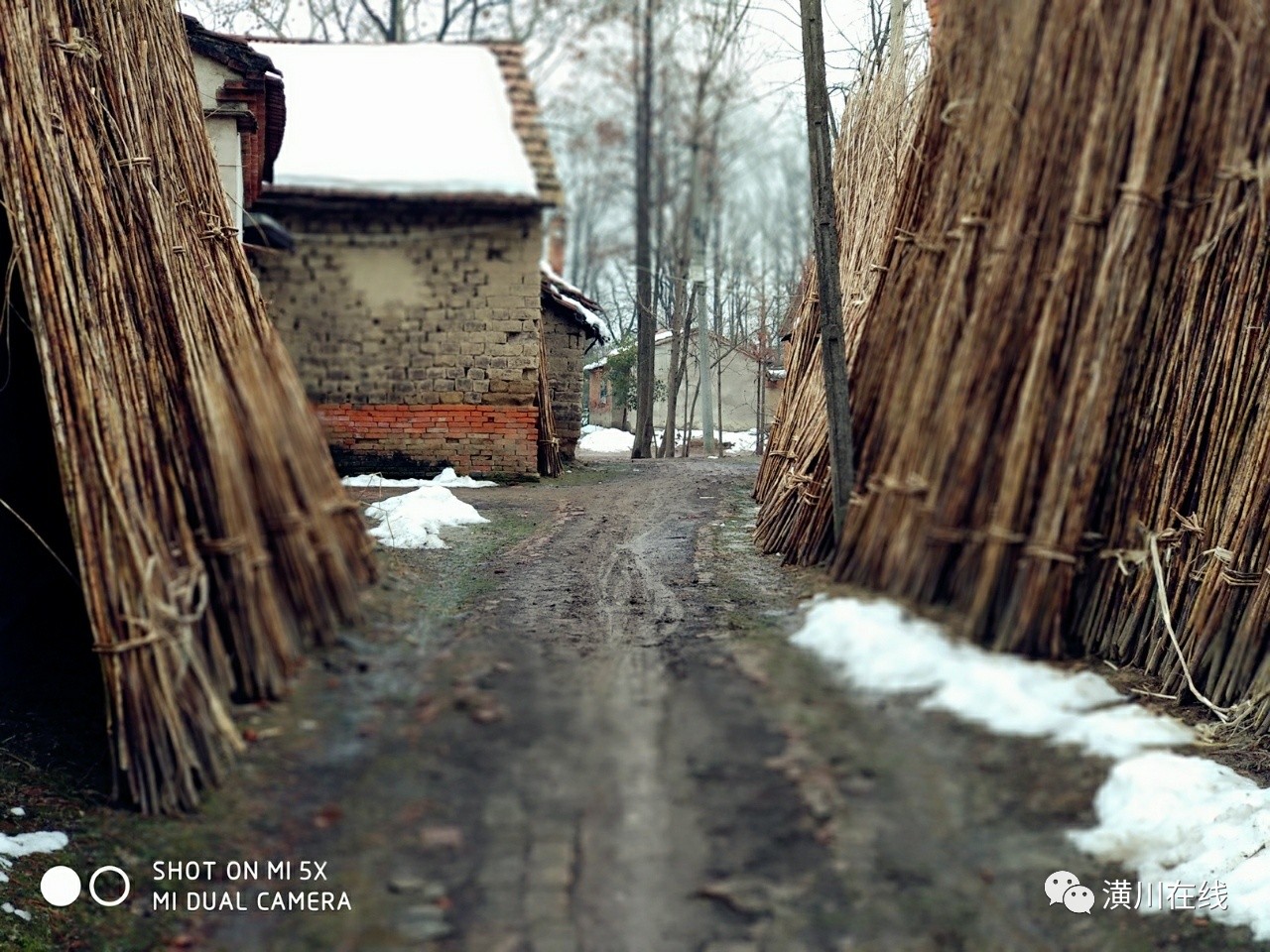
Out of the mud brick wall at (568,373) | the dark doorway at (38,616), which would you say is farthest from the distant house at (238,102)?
the mud brick wall at (568,373)

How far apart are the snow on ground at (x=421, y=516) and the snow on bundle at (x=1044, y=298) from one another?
2.52ft

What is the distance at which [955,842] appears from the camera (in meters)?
1.34

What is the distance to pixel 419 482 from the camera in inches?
74.4

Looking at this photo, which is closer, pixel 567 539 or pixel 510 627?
pixel 510 627

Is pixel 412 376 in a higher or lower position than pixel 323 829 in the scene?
higher

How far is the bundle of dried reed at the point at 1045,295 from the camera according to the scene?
1327 mm

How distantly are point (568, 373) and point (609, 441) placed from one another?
5879mm

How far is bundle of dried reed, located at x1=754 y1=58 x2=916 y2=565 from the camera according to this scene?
172cm

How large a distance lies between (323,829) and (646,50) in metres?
1.85

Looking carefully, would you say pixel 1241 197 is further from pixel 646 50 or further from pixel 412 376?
pixel 646 50

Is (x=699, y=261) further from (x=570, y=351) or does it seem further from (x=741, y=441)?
(x=741, y=441)

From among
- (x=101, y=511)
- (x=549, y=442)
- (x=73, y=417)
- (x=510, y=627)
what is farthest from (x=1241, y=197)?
(x=549, y=442)

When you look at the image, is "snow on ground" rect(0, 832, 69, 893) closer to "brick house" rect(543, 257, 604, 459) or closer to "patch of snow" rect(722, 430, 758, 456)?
"brick house" rect(543, 257, 604, 459)

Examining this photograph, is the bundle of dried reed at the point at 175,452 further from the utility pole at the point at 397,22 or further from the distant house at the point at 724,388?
the distant house at the point at 724,388
